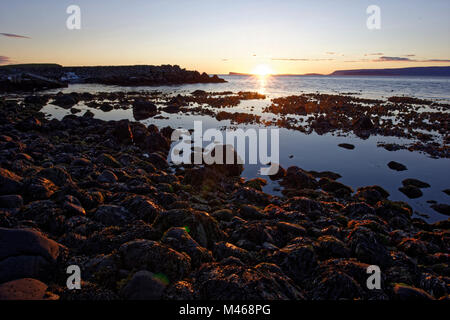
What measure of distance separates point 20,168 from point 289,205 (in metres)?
12.0

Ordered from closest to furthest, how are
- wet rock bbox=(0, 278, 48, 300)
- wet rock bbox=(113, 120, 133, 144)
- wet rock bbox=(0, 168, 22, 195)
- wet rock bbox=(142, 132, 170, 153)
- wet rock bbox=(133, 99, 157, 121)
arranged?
1. wet rock bbox=(0, 278, 48, 300)
2. wet rock bbox=(0, 168, 22, 195)
3. wet rock bbox=(142, 132, 170, 153)
4. wet rock bbox=(113, 120, 133, 144)
5. wet rock bbox=(133, 99, 157, 121)

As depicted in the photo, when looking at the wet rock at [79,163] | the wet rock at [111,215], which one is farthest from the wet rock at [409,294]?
the wet rock at [79,163]

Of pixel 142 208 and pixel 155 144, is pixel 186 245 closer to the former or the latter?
pixel 142 208

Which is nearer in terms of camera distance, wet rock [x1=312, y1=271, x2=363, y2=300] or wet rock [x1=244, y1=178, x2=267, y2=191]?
wet rock [x1=312, y1=271, x2=363, y2=300]

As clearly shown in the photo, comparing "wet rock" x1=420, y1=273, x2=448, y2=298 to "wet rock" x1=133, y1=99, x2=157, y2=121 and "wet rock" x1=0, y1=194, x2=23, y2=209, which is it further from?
"wet rock" x1=133, y1=99, x2=157, y2=121

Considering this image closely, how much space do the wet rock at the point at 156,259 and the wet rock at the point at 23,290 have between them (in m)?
1.52

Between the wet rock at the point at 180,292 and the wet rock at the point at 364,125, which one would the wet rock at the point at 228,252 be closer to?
the wet rock at the point at 180,292

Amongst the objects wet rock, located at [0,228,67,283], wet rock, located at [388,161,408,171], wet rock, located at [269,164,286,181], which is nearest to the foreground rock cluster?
wet rock, located at [0,228,67,283]

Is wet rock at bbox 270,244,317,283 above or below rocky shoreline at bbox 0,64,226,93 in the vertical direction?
below

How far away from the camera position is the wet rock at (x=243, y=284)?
188 inches

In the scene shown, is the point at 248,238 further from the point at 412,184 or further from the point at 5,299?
the point at 412,184

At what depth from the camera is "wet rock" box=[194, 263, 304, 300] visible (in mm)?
4766

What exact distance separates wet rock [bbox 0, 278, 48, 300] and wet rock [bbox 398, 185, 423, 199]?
49.6 feet

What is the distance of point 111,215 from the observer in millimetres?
7727
